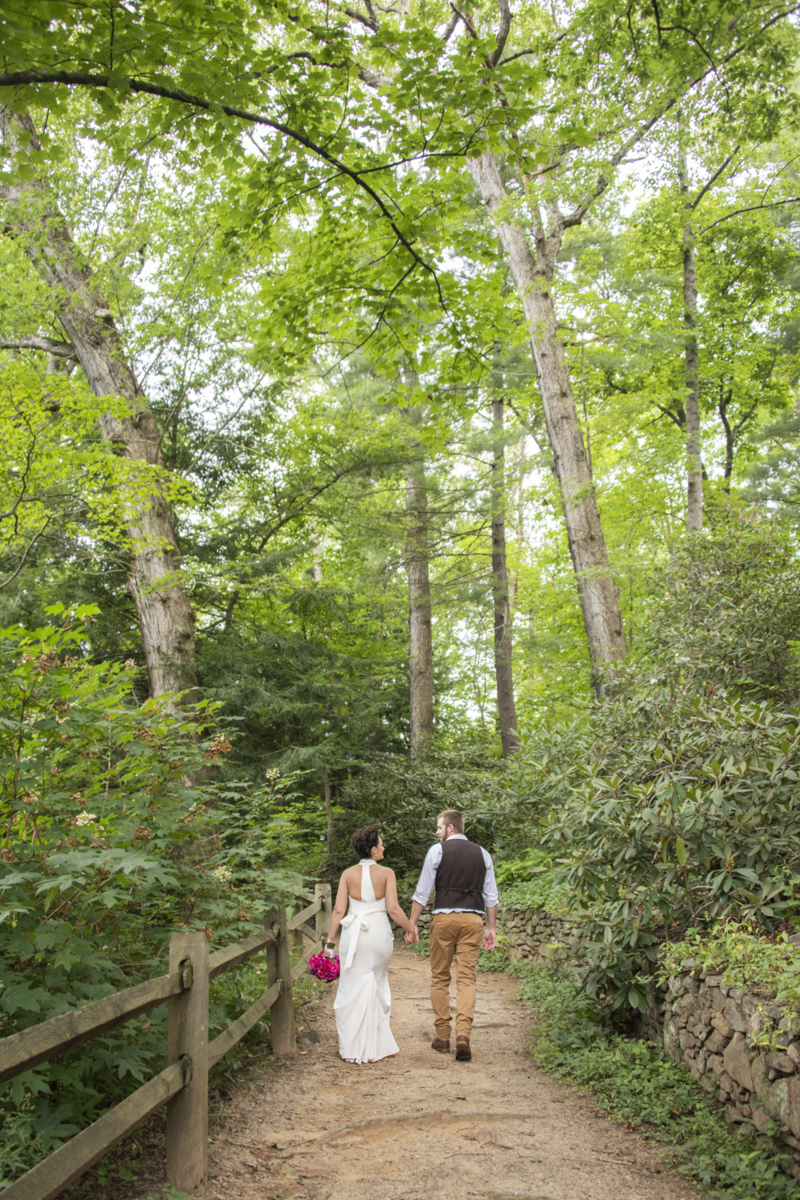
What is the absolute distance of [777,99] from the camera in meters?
7.41

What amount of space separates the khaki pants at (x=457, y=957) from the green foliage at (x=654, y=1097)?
0.62 m

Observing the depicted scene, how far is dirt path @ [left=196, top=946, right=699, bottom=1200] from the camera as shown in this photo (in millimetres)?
3221

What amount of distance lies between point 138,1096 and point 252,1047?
2653mm

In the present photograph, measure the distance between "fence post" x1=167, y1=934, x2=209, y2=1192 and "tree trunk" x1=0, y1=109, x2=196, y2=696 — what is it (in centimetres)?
706

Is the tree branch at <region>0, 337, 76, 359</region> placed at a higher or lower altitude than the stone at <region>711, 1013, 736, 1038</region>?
higher

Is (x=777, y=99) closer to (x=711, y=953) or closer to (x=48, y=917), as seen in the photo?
(x=711, y=953)

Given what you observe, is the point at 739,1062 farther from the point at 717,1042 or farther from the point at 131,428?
the point at 131,428

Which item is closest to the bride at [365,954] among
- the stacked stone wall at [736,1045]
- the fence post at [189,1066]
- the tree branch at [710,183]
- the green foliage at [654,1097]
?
the green foliage at [654,1097]

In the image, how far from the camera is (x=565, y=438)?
1080cm

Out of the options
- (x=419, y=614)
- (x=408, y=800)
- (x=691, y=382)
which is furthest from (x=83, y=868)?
(x=691, y=382)

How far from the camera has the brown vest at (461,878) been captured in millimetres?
5648

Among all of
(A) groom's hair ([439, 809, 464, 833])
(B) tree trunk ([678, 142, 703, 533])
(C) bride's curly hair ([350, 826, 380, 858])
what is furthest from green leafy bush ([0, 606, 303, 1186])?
(B) tree trunk ([678, 142, 703, 533])

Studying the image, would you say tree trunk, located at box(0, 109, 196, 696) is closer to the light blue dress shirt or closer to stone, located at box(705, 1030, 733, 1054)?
the light blue dress shirt

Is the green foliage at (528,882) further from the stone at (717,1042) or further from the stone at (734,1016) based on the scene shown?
the stone at (734,1016)
